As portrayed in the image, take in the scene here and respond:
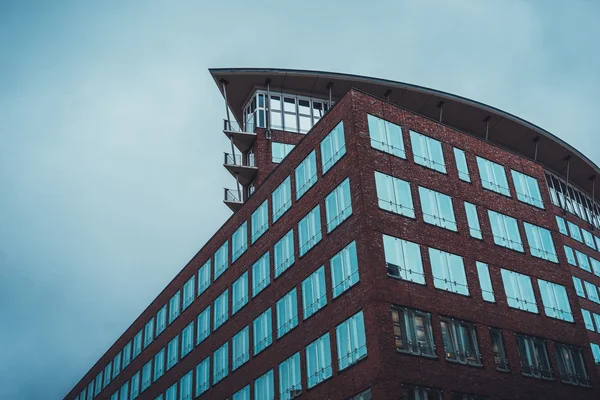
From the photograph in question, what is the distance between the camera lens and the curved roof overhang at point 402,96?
5709cm

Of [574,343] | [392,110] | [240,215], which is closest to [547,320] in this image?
[574,343]

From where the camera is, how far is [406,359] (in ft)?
111

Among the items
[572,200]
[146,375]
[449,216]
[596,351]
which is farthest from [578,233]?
[146,375]

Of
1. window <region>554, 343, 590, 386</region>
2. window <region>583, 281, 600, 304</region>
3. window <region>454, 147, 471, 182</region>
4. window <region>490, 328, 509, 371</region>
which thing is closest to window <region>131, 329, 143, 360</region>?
window <region>454, 147, 471, 182</region>

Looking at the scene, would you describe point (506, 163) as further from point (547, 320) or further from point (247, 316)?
point (247, 316)

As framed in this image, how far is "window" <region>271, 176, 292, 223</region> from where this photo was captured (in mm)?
45250

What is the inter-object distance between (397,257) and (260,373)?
12.9m

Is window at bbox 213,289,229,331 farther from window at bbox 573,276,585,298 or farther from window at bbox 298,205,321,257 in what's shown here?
window at bbox 573,276,585,298

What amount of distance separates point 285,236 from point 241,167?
1382 cm

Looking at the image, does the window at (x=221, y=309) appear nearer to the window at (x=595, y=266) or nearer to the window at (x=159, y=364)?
the window at (x=159, y=364)

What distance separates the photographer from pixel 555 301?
4309 centimetres

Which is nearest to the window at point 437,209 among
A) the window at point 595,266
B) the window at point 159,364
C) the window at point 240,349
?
the window at point 240,349

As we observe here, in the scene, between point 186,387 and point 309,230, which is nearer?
point 309,230

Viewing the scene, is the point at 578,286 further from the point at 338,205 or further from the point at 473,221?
the point at 338,205
